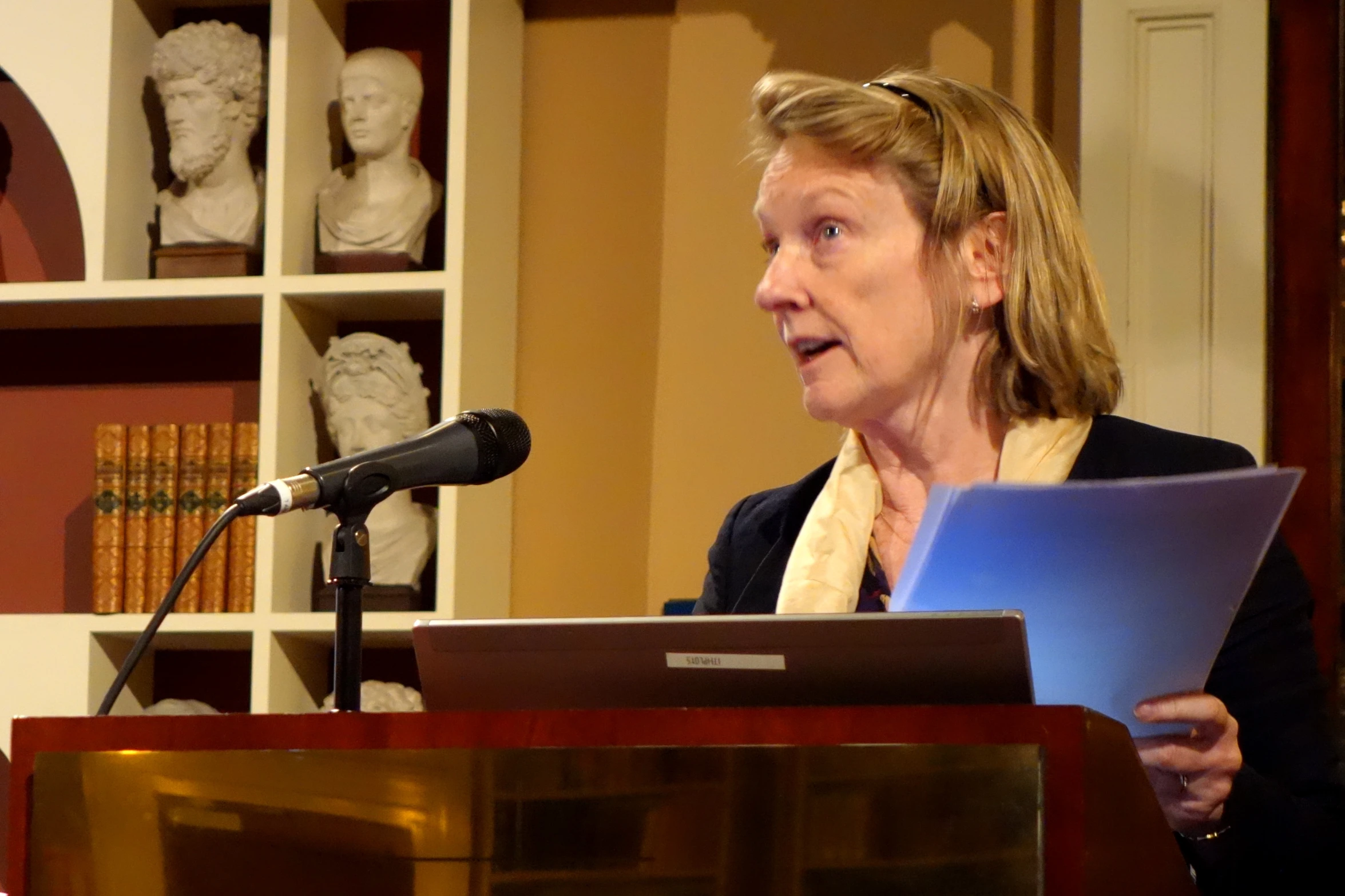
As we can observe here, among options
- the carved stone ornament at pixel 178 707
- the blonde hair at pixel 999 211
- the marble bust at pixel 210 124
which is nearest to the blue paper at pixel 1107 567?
the blonde hair at pixel 999 211

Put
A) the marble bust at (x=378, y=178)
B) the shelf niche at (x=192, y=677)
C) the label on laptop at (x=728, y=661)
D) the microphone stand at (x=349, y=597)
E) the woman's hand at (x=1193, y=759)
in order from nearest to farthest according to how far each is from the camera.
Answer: the label on laptop at (x=728, y=661), the woman's hand at (x=1193, y=759), the microphone stand at (x=349, y=597), the marble bust at (x=378, y=178), the shelf niche at (x=192, y=677)

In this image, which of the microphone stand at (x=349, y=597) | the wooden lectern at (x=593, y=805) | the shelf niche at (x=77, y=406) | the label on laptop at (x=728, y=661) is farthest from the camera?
the shelf niche at (x=77, y=406)

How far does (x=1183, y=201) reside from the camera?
2.54 meters

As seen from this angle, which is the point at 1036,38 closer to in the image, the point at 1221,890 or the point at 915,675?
the point at 1221,890

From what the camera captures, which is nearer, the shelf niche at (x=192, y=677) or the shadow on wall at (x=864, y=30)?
the shadow on wall at (x=864, y=30)

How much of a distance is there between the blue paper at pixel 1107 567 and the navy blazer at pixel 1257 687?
0.24 metres

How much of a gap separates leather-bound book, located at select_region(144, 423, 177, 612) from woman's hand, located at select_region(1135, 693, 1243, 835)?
6.75 feet

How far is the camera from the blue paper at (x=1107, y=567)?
876mm

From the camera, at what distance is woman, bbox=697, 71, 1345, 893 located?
5.25ft

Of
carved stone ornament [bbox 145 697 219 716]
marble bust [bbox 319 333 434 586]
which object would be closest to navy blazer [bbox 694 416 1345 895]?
marble bust [bbox 319 333 434 586]

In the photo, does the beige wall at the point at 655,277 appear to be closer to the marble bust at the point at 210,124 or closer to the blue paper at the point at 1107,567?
the marble bust at the point at 210,124

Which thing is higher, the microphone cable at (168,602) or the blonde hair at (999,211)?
the blonde hair at (999,211)

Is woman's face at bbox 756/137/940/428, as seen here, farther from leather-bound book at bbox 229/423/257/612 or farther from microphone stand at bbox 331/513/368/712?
leather-bound book at bbox 229/423/257/612

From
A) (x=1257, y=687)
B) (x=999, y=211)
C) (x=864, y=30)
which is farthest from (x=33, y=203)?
(x=1257, y=687)
